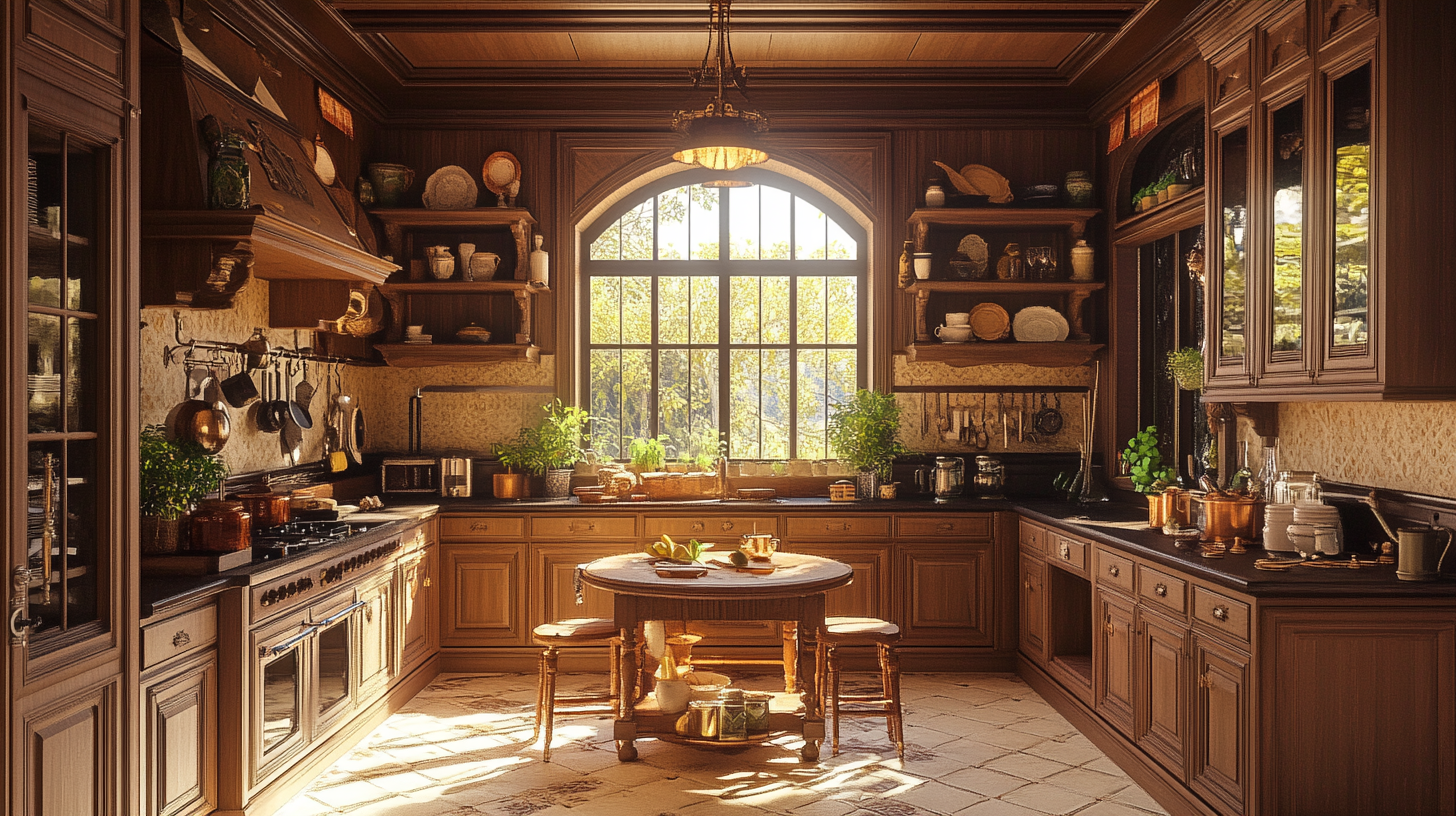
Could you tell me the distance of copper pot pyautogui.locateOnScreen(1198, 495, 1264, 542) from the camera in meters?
4.09

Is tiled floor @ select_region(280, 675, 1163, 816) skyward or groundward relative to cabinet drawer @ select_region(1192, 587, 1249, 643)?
groundward

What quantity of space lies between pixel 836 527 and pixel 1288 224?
2977 millimetres

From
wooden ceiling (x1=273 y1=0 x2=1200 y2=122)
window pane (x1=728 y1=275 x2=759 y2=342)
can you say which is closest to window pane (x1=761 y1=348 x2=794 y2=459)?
window pane (x1=728 y1=275 x2=759 y2=342)

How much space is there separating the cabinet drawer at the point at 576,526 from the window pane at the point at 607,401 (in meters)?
0.95

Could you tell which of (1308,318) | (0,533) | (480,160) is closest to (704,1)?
(480,160)

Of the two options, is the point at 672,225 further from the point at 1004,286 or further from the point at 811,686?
the point at 811,686

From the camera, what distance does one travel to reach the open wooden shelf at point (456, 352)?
6.40 m

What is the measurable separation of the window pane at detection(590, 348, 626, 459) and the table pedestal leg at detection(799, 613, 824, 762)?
2870 millimetres

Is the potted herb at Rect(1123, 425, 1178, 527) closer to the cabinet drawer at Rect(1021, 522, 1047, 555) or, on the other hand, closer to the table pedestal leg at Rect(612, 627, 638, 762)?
the cabinet drawer at Rect(1021, 522, 1047, 555)

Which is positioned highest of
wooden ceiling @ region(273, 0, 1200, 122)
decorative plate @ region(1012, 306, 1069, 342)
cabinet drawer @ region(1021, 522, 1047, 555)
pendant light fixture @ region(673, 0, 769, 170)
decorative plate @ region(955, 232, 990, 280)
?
wooden ceiling @ region(273, 0, 1200, 122)

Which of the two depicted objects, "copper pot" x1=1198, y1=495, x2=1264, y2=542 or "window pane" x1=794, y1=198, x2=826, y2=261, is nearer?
"copper pot" x1=1198, y1=495, x2=1264, y2=542

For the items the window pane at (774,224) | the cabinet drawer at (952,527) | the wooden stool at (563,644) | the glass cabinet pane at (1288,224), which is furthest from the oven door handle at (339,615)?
the glass cabinet pane at (1288,224)

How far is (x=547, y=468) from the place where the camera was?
636 cm

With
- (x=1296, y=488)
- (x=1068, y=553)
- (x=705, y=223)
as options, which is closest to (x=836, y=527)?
(x=1068, y=553)
